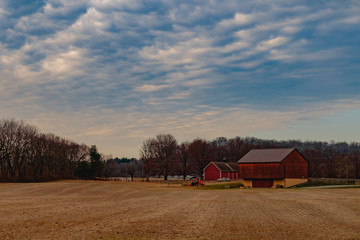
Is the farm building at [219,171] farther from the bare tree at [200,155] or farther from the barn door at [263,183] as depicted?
the barn door at [263,183]

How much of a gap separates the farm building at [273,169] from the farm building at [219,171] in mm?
25139

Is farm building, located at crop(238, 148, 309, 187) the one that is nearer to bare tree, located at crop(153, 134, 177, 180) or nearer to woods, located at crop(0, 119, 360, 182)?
woods, located at crop(0, 119, 360, 182)

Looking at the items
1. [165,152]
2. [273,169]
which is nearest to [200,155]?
[165,152]

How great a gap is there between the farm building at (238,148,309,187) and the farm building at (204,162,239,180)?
2514cm

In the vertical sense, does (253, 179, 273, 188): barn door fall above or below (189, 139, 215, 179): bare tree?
below

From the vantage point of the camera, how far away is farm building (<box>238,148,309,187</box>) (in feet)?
270

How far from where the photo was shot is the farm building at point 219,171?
113 metres

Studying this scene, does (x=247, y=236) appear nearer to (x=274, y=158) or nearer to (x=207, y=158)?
(x=274, y=158)

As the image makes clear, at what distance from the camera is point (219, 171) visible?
112562 millimetres

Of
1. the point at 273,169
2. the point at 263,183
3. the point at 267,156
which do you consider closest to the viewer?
the point at 273,169

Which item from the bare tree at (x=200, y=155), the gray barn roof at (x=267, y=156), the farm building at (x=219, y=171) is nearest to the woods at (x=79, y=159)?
the bare tree at (x=200, y=155)

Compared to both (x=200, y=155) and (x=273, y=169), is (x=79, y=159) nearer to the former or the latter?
(x=200, y=155)

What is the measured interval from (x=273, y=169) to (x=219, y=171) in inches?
1235

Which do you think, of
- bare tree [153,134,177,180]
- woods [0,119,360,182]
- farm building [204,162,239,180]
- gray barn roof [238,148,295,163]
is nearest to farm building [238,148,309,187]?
gray barn roof [238,148,295,163]
